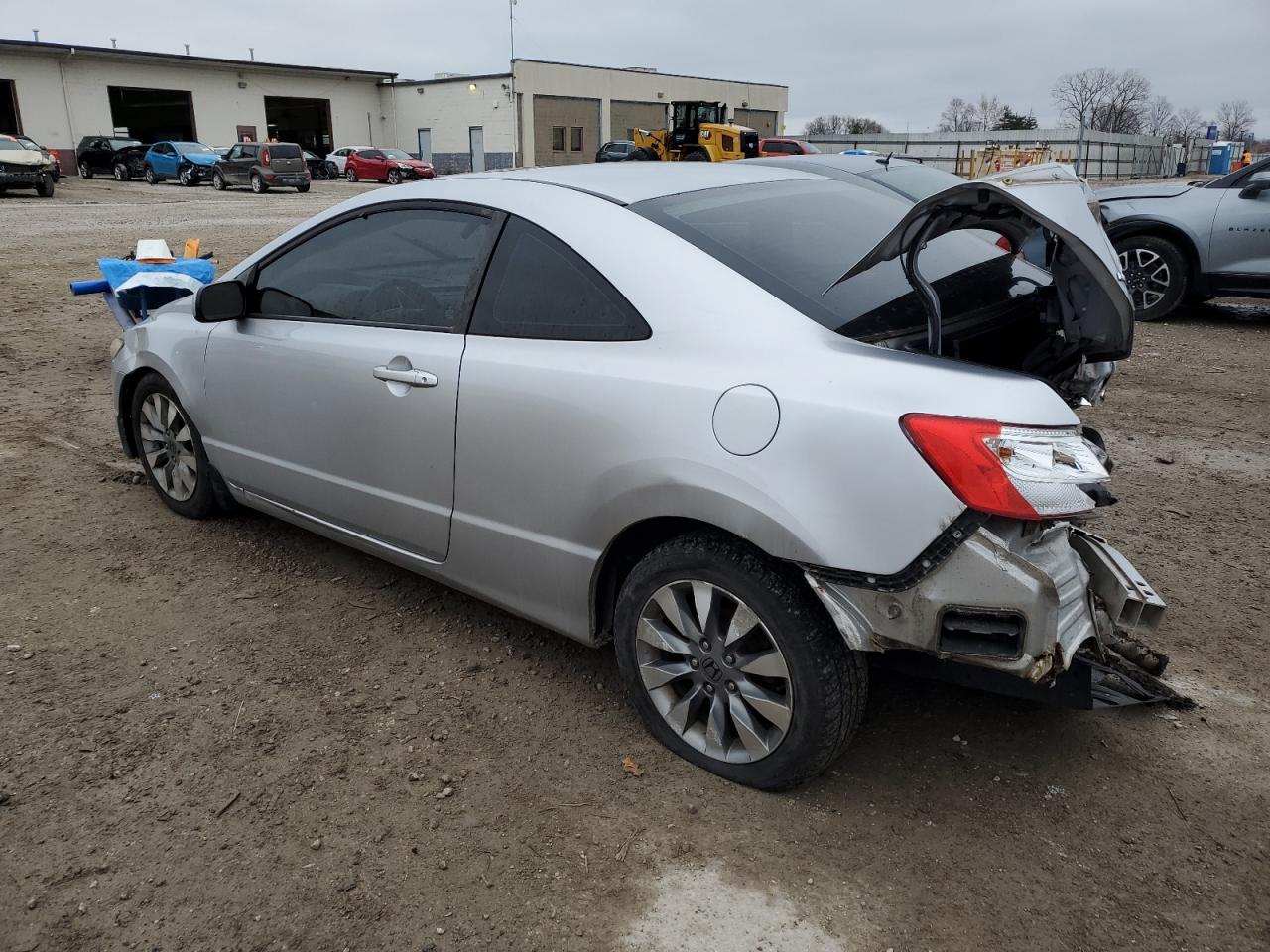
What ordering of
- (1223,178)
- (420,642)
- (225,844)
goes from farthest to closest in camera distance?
1. (1223,178)
2. (420,642)
3. (225,844)

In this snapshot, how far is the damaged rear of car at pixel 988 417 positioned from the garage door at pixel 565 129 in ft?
166

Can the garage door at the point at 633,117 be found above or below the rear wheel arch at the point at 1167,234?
above

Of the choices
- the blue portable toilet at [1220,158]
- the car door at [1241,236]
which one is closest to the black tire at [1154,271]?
the car door at [1241,236]

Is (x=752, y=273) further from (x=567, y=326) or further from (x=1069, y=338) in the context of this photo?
(x=1069, y=338)

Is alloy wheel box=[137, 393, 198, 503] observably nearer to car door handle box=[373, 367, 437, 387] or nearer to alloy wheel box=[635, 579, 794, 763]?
car door handle box=[373, 367, 437, 387]

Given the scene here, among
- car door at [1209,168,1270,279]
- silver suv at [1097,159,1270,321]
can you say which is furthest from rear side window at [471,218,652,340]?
car door at [1209,168,1270,279]

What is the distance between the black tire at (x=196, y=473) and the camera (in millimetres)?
4238

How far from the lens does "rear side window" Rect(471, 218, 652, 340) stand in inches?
106

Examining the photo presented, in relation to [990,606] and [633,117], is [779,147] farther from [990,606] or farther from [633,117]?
[990,606]

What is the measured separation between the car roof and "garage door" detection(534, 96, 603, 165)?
164 feet

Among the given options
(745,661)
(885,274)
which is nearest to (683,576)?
(745,661)

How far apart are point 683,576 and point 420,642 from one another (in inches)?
51.0

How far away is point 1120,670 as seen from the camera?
3.06m

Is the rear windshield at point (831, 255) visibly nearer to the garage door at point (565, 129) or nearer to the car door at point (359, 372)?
the car door at point (359, 372)
